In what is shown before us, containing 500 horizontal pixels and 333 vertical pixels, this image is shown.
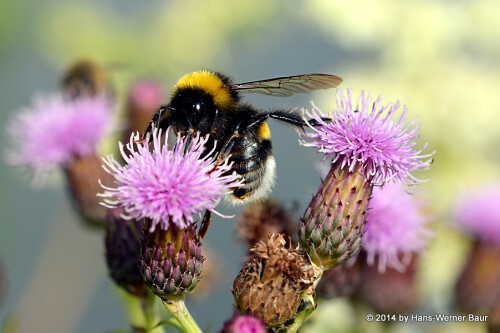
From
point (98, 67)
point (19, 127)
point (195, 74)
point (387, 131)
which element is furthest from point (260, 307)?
point (98, 67)

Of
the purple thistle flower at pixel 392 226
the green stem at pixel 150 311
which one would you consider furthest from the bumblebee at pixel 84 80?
the purple thistle flower at pixel 392 226

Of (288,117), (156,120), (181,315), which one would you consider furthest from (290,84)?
(181,315)

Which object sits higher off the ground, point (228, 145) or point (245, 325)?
point (228, 145)

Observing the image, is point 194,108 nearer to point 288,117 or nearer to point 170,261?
point 288,117

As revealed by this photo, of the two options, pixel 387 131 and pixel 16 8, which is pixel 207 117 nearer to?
pixel 387 131

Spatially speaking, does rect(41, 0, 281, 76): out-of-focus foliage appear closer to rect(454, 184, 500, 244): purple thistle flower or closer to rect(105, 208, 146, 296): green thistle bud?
rect(454, 184, 500, 244): purple thistle flower

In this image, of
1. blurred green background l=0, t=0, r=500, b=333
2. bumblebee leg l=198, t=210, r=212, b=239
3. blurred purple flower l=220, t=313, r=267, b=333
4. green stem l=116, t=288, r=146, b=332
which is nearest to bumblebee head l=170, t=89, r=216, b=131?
bumblebee leg l=198, t=210, r=212, b=239
